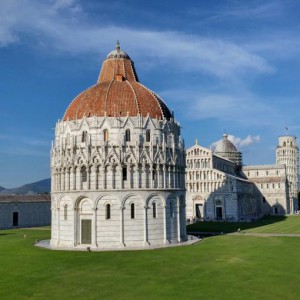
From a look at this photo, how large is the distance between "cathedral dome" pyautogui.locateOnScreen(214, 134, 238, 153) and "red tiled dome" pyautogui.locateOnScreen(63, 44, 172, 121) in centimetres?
8578

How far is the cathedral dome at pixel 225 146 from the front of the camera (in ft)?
492

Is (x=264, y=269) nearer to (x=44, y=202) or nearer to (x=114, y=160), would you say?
(x=114, y=160)

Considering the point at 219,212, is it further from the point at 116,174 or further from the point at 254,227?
the point at 116,174

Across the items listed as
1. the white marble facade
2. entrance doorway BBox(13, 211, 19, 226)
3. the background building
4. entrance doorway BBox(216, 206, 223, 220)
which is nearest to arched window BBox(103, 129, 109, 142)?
the white marble facade

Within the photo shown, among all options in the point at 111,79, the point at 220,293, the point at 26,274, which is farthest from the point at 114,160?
the point at 220,293

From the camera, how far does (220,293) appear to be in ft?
98.9

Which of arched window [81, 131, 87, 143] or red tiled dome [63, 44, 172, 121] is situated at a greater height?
red tiled dome [63, 44, 172, 121]

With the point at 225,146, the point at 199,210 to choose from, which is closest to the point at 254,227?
the point at 199,210

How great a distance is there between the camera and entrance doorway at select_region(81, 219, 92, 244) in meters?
56.6

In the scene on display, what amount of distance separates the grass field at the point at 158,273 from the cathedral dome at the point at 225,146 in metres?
95.9

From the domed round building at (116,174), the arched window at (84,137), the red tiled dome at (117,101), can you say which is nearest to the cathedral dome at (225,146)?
the red tiled dome at (117,101)

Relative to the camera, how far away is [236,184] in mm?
115688

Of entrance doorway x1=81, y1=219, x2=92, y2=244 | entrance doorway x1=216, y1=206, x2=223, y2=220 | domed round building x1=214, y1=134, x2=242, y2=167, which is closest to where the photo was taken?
entrance doorway x1=81, y1=219, x2=92, y2=244

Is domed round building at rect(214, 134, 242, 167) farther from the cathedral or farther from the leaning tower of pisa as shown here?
the leaning tower of pisa
